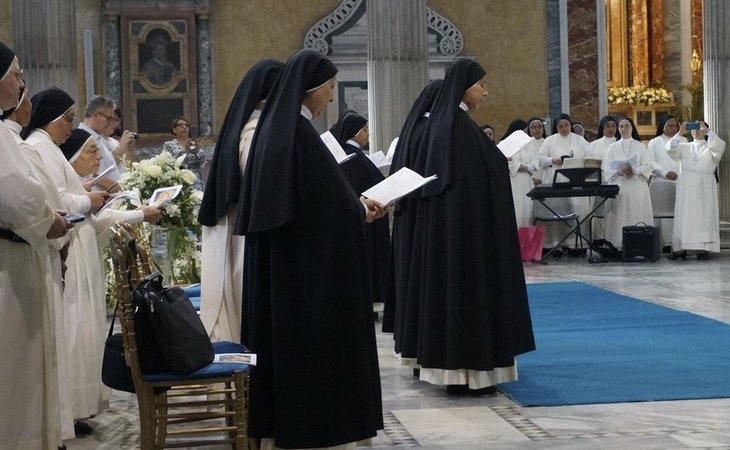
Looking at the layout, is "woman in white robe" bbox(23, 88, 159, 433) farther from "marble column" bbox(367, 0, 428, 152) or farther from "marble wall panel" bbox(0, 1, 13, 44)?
"marble wall panel" bbox(0, 1, 13, 44)

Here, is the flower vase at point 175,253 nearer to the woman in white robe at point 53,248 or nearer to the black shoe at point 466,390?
the woman in white robe at point 53,248

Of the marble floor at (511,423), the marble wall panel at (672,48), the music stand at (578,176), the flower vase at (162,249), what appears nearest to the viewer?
the marble floor at (511,423)

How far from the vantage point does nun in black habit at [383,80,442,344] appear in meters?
7.00

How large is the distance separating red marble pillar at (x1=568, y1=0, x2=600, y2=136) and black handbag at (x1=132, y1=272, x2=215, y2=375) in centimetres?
1501

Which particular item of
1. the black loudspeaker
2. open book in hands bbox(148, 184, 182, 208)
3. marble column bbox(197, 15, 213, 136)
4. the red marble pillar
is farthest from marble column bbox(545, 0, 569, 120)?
open book in hands bbox(148, 184, 182, 208)

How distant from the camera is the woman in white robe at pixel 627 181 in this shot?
14969mm

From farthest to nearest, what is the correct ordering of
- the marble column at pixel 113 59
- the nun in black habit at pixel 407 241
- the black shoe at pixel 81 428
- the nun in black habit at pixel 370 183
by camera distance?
the marble column at pixel 113 59
the nun in black habit at pixel 370 183
the nun in black habit at pixel 407 241
the black shoe at pixel 81 428

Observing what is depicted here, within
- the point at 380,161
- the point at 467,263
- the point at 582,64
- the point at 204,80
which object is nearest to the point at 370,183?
the point at 380,161

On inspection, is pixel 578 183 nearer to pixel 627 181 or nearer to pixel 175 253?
pixel 627 181

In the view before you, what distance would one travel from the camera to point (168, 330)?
460 centimetres

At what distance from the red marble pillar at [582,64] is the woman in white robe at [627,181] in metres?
3.64

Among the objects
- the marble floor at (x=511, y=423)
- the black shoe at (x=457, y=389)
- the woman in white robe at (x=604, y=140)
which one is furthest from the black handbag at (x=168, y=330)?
the woman in white robe at (x=604, y=140)

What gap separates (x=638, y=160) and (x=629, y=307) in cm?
536

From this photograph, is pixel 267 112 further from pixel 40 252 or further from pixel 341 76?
pixel 341 76
